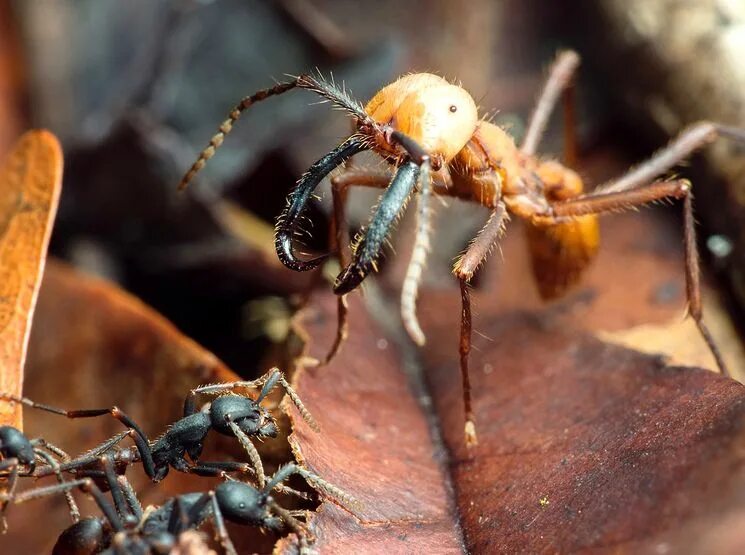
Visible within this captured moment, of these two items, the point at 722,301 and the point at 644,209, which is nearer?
the point at 722,301

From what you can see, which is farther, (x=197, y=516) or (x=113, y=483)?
(x=113, y=483)

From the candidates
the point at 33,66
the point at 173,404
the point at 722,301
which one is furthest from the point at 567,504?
the point at 33,66

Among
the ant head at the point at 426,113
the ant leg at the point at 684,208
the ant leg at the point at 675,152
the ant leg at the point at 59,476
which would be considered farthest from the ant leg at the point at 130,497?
the ant leg at the point at 675,152

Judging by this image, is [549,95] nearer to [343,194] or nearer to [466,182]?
[466,182]

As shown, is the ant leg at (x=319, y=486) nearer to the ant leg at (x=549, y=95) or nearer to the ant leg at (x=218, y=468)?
the ant leg at (x=218, y=468)

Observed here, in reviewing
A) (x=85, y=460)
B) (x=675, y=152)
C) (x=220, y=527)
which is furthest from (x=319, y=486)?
(x=675, y=152)

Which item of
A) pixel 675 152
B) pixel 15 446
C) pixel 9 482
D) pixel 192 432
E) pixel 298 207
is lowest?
pixel 9 482

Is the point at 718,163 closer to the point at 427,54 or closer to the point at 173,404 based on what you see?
the point at 427,54

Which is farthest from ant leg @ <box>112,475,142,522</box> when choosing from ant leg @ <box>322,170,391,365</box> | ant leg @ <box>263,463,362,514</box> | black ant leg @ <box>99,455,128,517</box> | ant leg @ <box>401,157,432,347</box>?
ant leg @ <box>322,170,391,365</box>
